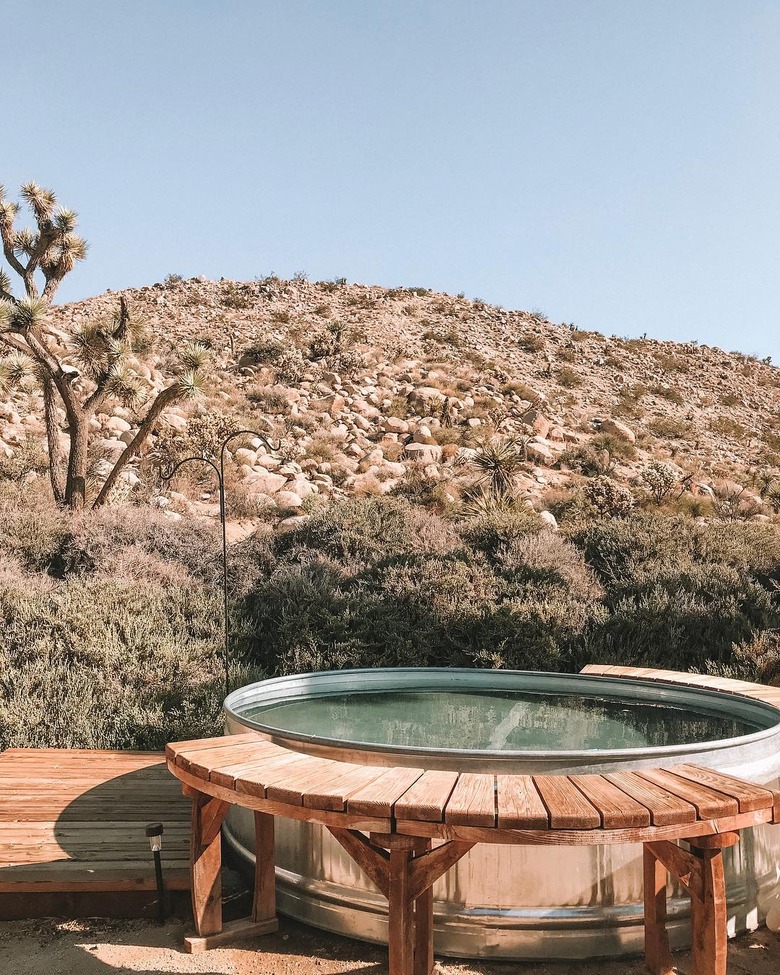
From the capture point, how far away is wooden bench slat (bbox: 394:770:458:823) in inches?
102

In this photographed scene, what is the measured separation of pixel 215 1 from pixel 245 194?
5380 millimetres

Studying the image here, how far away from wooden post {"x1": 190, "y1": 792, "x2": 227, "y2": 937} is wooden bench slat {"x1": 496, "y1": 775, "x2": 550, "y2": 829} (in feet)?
4.60

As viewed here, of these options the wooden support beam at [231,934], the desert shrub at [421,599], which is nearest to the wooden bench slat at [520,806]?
the wooden support beam at [231,934]

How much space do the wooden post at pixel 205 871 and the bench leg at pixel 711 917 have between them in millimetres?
2029

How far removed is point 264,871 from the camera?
363 centimetres

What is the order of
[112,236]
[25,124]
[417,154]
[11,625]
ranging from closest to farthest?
[11,625] → [25,124] → [112,236] → [417,154]

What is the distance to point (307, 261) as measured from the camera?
119 ft

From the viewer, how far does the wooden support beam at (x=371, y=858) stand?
2.84 metres

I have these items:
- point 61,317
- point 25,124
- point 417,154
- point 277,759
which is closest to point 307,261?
point 61,317

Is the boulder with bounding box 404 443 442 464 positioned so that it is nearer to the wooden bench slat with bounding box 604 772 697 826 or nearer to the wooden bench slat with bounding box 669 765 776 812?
the wooden bench slat with bounding box 669 765 776 812

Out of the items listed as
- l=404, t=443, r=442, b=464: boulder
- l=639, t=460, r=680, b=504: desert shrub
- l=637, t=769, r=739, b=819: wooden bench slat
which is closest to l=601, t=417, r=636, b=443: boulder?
l=639, t=460, r=680, b=504: desert shrub

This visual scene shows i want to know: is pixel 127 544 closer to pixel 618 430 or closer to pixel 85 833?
pixel 85 833

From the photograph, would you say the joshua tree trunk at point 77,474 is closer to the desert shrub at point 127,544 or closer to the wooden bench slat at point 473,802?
the desert shrub at point 127,544

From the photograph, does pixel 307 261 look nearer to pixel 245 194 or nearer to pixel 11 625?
pixel 245 194
